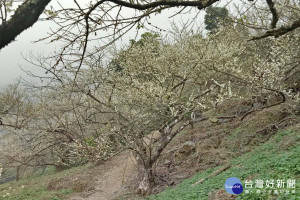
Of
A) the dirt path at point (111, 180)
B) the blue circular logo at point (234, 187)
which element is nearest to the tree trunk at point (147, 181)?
the dirt path at point (111, 180)

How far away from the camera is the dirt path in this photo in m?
12.3

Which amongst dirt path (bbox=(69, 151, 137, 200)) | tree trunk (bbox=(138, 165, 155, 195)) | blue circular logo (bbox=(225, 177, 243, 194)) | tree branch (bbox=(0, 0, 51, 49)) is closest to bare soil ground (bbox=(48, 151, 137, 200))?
dirt path (bbox=(69, 151, 137, 200))

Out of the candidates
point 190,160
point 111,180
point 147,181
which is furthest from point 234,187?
point 111,180

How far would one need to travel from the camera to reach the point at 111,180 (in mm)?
14828

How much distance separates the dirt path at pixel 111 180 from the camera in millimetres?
12325

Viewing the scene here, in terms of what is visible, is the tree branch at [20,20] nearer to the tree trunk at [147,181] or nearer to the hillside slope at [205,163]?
the hillside slope at [205,163]

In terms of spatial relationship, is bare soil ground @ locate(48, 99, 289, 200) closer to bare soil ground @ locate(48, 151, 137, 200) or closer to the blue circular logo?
bare soil ground @ locate(48, 151, 137, 200)

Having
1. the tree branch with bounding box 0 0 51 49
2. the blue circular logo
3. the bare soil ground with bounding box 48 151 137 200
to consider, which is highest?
the tree branch with bounding box 0 0 51 49

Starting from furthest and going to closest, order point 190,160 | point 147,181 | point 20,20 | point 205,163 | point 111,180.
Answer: point 111,180 < point 190,160 < point 205,163 < point 147,181 < point 20,20

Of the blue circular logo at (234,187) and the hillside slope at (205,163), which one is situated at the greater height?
the hillside slope at (205,163)

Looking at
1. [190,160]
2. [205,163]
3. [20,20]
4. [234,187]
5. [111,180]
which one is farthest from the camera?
[111,180]

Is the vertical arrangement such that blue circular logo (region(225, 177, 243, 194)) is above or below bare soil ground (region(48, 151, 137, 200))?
below

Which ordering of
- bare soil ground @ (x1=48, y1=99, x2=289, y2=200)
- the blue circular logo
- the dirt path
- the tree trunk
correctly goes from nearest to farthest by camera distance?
the blue circular logo, the tree trunk, bare soil ground @ (x1=48, y1=99, x2=289, y2=200), the dirt path

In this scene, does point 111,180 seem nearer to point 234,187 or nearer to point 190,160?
point 190,160
